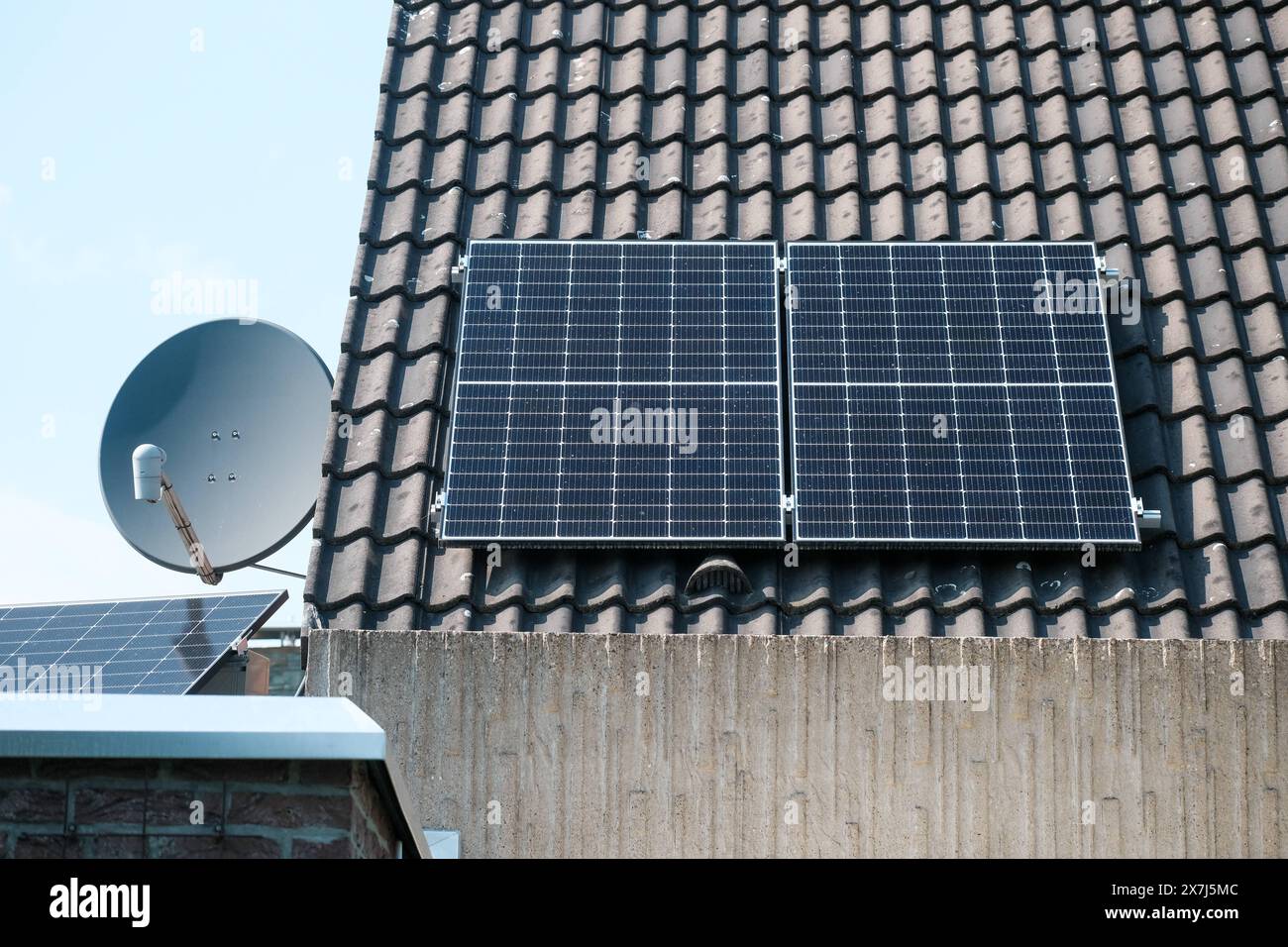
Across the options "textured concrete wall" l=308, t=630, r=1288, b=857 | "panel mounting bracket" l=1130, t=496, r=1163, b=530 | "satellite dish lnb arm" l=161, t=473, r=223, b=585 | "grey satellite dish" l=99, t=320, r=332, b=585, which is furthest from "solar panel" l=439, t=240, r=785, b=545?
"satellite dish lnb arm" l=161, t=473, r=223, b=585

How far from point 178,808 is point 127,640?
633cm

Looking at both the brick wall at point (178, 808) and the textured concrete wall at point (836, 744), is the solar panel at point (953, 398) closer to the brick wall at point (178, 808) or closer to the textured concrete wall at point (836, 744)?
the textured concrete wall at point (836, 744)

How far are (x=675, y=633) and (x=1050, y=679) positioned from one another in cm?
182

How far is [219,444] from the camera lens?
12.7 m

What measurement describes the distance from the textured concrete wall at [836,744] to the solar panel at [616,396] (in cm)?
86

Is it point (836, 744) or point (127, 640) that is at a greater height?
point (127, 640)

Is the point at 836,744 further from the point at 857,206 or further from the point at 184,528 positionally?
the point at 184,528

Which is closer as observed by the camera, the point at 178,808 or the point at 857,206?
the point at 178,808

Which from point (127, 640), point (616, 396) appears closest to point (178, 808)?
point (616, 396)

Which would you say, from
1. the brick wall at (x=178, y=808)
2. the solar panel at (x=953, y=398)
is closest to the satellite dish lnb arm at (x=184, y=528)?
the solar panel at (x=953, y=398)

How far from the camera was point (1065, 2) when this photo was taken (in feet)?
38.7

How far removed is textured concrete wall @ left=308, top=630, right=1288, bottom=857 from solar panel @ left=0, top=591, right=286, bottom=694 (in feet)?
7.39
